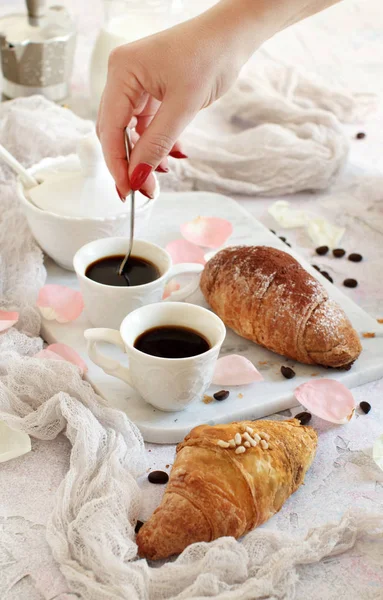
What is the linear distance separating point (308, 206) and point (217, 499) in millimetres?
1162

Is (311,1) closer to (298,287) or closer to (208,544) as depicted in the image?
(298,287)

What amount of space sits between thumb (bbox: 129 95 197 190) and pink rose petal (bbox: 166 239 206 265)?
1.40 ft

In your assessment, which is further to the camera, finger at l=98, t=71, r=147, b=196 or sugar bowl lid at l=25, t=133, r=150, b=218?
sugar bowl lid at l=25, t=133, r=150, b=218

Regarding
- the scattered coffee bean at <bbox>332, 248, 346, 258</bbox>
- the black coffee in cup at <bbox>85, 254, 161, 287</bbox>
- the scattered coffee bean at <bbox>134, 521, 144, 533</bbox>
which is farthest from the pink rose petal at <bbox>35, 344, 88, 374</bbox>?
the scattered coffee bean at <bbox>332, 248, 346, 258</bbox>

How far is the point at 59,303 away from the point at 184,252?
35cm

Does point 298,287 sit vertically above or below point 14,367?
above

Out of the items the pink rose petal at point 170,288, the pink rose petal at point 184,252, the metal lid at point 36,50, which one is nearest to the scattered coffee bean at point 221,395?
the pink rose petal at point 170,288

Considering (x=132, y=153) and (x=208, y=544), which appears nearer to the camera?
(x=208, y=544)

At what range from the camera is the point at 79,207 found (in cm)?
162

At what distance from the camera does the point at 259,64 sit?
8.66 ft

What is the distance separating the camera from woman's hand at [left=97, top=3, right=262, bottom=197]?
134 cm

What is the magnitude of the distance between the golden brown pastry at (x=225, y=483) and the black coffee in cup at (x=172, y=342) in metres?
0.16

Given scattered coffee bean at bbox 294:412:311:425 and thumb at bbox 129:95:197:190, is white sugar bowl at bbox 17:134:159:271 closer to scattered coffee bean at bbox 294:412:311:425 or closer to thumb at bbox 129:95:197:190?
thumb at bbox 129:95:197:190

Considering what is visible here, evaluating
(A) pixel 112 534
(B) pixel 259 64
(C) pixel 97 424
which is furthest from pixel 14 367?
(B) pixel 259 64
